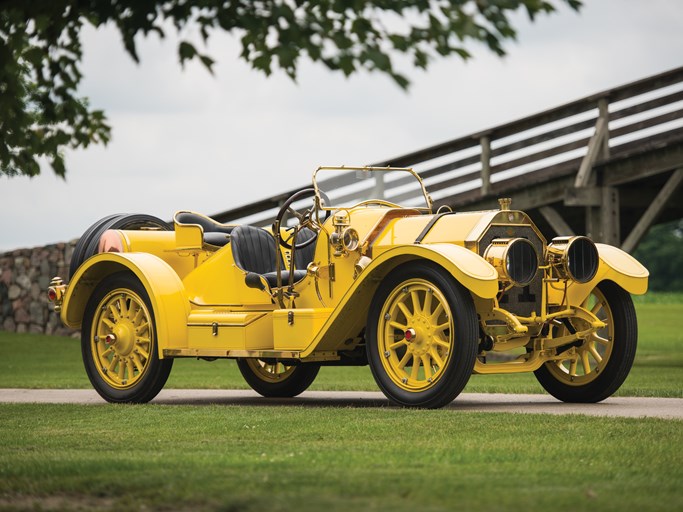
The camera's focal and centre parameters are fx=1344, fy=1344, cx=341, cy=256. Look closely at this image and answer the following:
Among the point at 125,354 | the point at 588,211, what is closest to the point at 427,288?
the point at 125,354

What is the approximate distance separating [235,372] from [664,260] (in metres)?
58.5

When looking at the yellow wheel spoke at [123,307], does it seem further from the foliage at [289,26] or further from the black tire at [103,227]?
the foliage at [289,26]

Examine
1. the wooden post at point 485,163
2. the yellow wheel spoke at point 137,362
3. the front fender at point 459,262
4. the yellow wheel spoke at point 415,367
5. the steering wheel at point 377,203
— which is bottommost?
the yellow wheel spoke at point 137,362

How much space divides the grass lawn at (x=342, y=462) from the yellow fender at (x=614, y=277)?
1.96 m

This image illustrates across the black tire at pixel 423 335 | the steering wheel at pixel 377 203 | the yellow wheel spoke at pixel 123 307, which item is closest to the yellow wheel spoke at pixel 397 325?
the black tire at pixel 423 335

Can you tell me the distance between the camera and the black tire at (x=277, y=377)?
1390 centimetres

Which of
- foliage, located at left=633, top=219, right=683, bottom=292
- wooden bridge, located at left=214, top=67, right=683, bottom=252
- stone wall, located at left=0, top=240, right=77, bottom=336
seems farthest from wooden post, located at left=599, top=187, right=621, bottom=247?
foliage, located at left=633, top=219, right=683, bottom=292

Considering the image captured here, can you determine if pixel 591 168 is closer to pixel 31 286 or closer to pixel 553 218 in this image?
pixel 553 218

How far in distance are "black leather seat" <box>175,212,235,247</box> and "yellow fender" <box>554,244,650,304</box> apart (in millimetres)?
3692

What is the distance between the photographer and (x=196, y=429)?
381 inches

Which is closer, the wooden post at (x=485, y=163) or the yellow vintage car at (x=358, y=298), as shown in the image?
the yellow vintage car at (x=358, y=298)

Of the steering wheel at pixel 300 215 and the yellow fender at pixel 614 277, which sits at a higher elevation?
the steering wheel at pixel 300 215

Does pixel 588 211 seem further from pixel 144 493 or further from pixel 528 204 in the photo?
pixel 144 493

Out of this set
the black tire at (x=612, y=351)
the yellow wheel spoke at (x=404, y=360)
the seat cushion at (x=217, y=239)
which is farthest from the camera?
the seat cushion at (x=217, y=239)
